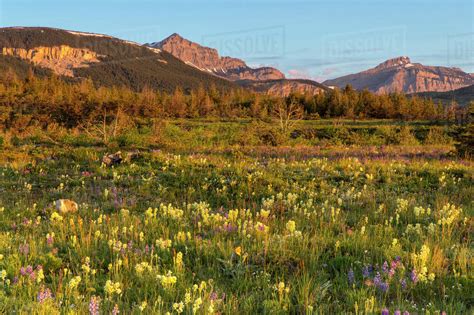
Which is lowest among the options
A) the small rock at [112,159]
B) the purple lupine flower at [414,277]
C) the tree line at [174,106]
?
the purple lupine flower at [414,277]

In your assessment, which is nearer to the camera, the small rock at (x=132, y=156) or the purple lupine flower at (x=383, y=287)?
the purple lupine flower at (x=383, y=287)

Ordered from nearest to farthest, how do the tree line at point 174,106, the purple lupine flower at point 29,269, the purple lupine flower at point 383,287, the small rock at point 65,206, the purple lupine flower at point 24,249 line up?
the purple lupine flower at point 383,287, the purple lupine flower at point 29,269, the purple lupine flower at point 24,249, the small rock at point 65,206, the tree line at point 174,106

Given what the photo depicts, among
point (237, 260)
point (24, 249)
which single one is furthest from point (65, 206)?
point (237, 260)

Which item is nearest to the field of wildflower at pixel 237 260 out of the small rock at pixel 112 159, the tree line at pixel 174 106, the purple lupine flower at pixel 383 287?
the purple lupine flower at pixel 383 287

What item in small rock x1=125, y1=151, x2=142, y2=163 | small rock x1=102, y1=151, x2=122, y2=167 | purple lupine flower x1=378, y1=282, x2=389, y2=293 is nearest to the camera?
purple lupine flower x1=378, y1=282, x2=389, y2=293

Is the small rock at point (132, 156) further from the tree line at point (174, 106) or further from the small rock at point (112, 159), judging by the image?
the tree line at point (174, 106)

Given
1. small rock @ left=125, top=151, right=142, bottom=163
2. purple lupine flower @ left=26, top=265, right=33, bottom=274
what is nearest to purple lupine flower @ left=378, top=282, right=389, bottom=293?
purple lupine flower @ left=26, top=265, right=33, bottom=274

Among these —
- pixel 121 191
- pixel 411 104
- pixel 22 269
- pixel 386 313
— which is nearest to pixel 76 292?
pixel 22 269

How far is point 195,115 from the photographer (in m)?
57.7

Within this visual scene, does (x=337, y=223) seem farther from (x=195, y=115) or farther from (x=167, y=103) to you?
(x=167, y=103)

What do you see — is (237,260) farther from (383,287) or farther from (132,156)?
(132,156)

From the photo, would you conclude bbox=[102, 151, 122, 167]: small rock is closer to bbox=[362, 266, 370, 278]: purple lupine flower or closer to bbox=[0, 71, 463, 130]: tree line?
bbox=[362, 266, 370, 278]: purple lupine flower

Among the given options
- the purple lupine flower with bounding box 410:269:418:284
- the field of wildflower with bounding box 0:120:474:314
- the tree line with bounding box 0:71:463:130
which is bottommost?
the field of wildflower with bounding box 0:120:474:314

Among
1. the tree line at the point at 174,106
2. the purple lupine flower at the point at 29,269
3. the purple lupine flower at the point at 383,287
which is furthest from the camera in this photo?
the tree line at the point at 174,106
